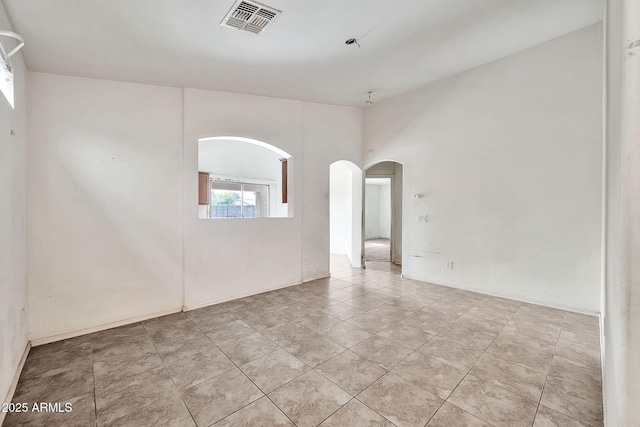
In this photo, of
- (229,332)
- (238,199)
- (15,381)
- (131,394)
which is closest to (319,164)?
(229,332)

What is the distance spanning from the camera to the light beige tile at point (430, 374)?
205 cm

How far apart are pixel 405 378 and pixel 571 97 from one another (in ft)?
13.2

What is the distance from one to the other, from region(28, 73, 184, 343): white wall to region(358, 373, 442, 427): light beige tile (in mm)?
2987

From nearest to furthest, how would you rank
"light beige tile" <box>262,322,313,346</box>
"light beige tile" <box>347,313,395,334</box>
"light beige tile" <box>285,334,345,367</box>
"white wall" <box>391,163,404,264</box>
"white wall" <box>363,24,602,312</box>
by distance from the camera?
1. "light beige tile" <box>285,334,345,367</box>
2. "light beige tile" <box>262,322,313,346</box>
3. "light beige tile" <box>347,313,395,334</box>
4. "white wall" <box>363,24,602,312</box>
5. "white wall" <box>391,163,404,264</box>

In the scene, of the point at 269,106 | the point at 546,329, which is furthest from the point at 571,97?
the point at 269,106

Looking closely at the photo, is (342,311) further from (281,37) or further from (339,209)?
(339,209)

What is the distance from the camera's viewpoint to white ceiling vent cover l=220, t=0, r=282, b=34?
2.38 meters

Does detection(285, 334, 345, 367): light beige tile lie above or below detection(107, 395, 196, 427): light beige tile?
above

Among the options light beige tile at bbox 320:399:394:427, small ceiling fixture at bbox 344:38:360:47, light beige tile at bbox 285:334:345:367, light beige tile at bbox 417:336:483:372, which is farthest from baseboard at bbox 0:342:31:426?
small ceiling fixture at bbox 344:38:360:47

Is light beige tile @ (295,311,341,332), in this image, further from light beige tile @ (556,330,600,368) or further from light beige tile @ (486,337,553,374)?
light beige tile @ (556,330,600,368)

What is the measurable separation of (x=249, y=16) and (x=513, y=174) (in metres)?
4.00

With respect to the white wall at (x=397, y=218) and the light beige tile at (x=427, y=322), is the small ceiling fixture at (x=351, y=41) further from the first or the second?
Result: the white wall at (x=397, y=218)

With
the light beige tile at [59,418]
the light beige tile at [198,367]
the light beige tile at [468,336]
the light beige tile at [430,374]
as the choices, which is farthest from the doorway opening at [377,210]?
the light beige tile at [59,418]

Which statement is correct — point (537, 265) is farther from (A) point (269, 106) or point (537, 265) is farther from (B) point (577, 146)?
(A) point (269, 106)
